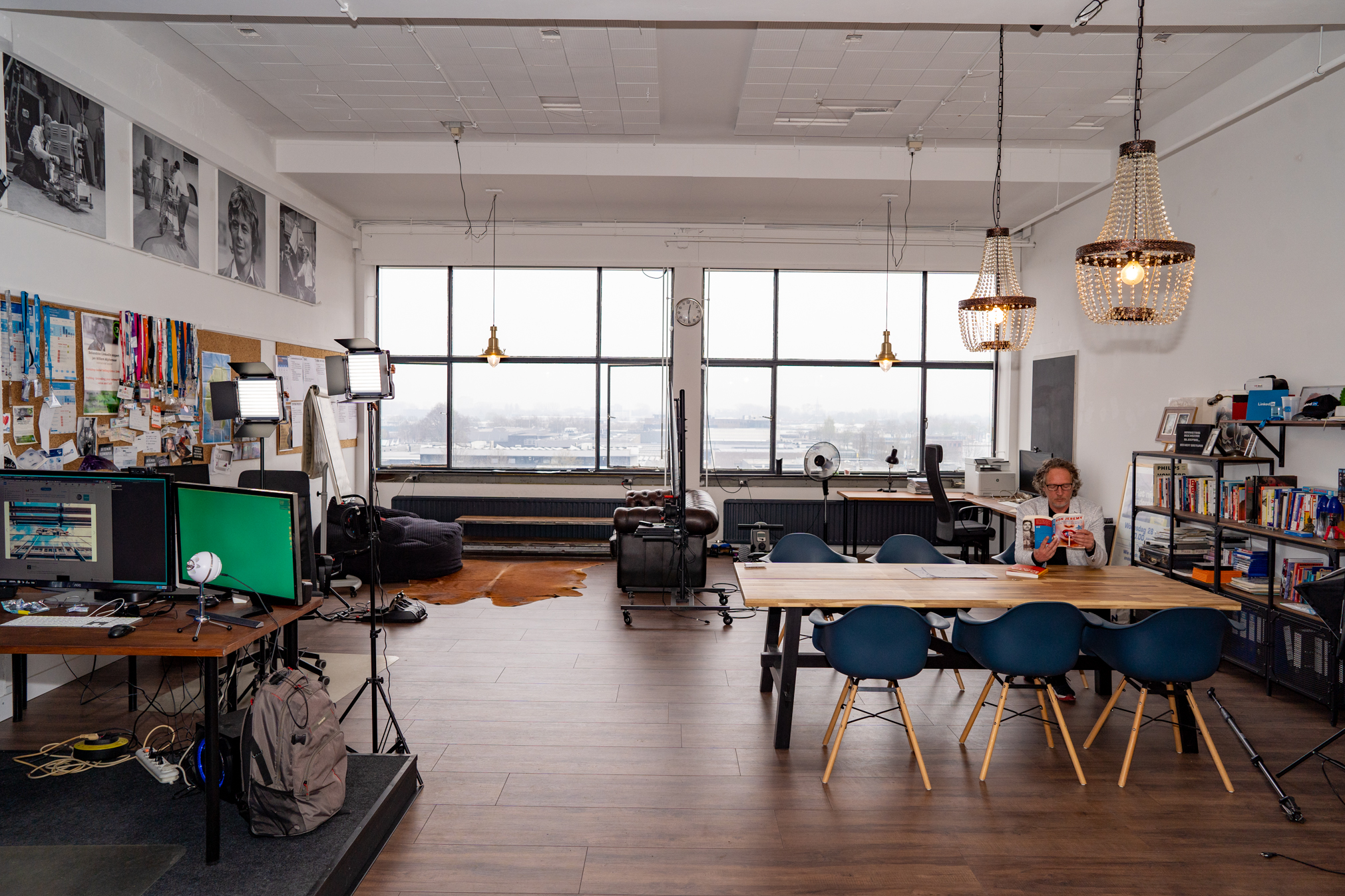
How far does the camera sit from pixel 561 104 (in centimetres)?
626

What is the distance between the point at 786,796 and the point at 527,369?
7.14 metres

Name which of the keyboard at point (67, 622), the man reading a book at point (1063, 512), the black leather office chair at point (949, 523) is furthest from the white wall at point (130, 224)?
the black leather office chair at point (949, 523)

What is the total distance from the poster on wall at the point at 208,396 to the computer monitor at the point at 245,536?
3007 mm

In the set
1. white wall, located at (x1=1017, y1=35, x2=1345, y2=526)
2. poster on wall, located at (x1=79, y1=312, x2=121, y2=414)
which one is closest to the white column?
white wall, located at (x1=1017, y1=35, x2=1345, y2=526)

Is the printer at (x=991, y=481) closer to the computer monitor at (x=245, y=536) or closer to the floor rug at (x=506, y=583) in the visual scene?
the floor rug at (x=506, y=583)

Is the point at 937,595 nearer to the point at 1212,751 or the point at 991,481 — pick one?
the point at 1212,751

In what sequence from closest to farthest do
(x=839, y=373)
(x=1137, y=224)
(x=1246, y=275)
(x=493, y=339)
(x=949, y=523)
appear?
(x=1137, y=224) < (x=1246, y=275) < (x=949, y=523) < (x=493, y=339) < (x=839, y=373)

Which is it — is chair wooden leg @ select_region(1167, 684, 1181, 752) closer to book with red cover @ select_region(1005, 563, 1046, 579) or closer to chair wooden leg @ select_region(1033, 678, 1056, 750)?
chair wooden leg @ select_region(1033, 678, 1056, 750)

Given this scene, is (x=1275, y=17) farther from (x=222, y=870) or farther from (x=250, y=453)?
(x=250, y=453)

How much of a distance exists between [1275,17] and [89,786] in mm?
6933

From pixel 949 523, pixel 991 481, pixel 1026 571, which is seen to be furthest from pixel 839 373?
pixel 1026 571

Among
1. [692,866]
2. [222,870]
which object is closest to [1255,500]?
[692,866]

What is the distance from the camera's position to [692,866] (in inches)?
111

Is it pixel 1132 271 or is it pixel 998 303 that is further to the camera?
pixel 998 303
